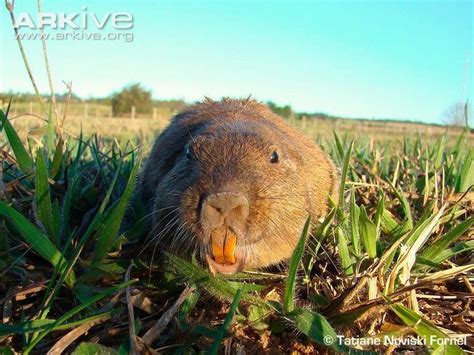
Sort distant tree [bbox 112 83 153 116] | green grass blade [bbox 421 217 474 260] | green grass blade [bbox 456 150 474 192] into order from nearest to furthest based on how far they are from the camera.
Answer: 1. green grass blade [bbox 421 217 474 260]
2. green grass blade [bbox 456 150 474 192]
3. distant tree [bbox 112 83 153 116]

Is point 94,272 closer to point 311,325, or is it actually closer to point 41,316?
point 41,316

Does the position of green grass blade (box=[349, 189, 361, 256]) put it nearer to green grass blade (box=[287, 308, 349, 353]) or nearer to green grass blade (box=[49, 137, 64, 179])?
green grass blade (box=[287, 308, 349, 353])

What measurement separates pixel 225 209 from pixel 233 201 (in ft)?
0.20

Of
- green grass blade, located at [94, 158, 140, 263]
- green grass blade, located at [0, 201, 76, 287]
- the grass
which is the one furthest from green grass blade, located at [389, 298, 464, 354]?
green grass blade, located at [0, 201, 76, 287]

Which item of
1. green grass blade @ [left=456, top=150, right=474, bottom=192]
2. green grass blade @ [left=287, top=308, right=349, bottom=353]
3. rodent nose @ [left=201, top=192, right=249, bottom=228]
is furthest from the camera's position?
green grass blade @ [left=456, top=150, right=474, bottom=192]

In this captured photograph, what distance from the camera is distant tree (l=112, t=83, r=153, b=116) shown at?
198 feet

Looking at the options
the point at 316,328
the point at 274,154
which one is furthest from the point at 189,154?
the point at 316,328

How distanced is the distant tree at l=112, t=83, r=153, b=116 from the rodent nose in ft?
196

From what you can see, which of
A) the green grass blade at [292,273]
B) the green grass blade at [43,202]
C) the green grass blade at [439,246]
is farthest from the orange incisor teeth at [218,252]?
the green grass blade at [439,246]

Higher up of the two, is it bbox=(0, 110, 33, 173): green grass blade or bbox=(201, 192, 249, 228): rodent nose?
bbox=(0, 110, 33, 173): green grass blade

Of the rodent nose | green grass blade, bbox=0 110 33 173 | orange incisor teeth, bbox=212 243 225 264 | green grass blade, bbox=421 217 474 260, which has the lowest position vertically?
orange incisor teeth, bbox=212 243 225 264

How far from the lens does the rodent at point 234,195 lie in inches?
95.3

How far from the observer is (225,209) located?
2.32m

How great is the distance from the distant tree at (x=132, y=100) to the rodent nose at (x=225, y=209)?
59763mm
